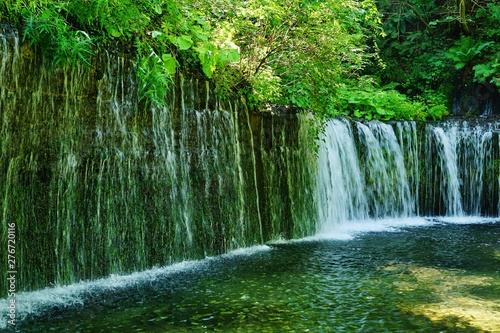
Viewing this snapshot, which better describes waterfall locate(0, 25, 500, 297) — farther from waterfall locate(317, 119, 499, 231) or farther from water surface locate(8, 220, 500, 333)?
water surface locate(8, 220, 500, 333)

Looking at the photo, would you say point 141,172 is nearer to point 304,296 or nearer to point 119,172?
point 119,172

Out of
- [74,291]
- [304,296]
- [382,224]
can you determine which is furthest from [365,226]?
[74,291]

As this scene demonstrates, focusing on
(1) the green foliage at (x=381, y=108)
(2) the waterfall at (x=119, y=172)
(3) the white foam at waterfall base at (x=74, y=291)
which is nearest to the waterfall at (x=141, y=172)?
(2) the waterfall at (x=119, y=172)

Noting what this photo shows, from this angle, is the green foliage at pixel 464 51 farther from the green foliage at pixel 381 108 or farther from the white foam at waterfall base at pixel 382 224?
the white foam at waterfall base at pixel 382 224

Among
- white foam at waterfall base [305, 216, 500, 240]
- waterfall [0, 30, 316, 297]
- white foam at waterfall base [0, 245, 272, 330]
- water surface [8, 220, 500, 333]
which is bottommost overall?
water surface [8, 220, 500, 333]

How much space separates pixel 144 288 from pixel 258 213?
128 inches

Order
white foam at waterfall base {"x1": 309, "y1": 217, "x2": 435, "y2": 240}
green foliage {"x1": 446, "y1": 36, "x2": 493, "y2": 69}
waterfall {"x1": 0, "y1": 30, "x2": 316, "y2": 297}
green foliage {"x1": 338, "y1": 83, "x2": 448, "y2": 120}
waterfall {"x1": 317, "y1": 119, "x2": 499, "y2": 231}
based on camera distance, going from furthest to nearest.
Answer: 1. green foliage {"x1": 446, "y1": 36, "x2": 493, "y2": 69}
2. green foliage {"x1": 338, "y1": 83, "x2": 448, "y2": 120}
3. waterfall {"x1": 317, "y1": 119, "x2": 499, "y2": 231}
4. white foam at waterfall base {"x1": 309, "y1": 217, "x2": 435, "y2": 240}
5. waterfall {"x1": 0, "y1": 30, "x2": 316, "y2": 297}

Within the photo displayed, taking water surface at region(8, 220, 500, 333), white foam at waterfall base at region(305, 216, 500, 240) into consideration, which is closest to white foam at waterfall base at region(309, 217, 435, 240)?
white foam at waterfall base at region(305, 216, 500, 240)

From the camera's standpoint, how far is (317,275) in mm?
6852

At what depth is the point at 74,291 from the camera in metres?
6.02

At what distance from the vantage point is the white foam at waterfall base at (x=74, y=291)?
17.5 ft

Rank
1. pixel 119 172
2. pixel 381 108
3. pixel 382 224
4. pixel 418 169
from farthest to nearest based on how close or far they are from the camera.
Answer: pixel 381 108 < pixel 418 169 < pixel 382 224 < pixel 119 172

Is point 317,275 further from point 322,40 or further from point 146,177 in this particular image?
point 322,40

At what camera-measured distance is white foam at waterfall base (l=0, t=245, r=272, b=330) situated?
5.34 m
